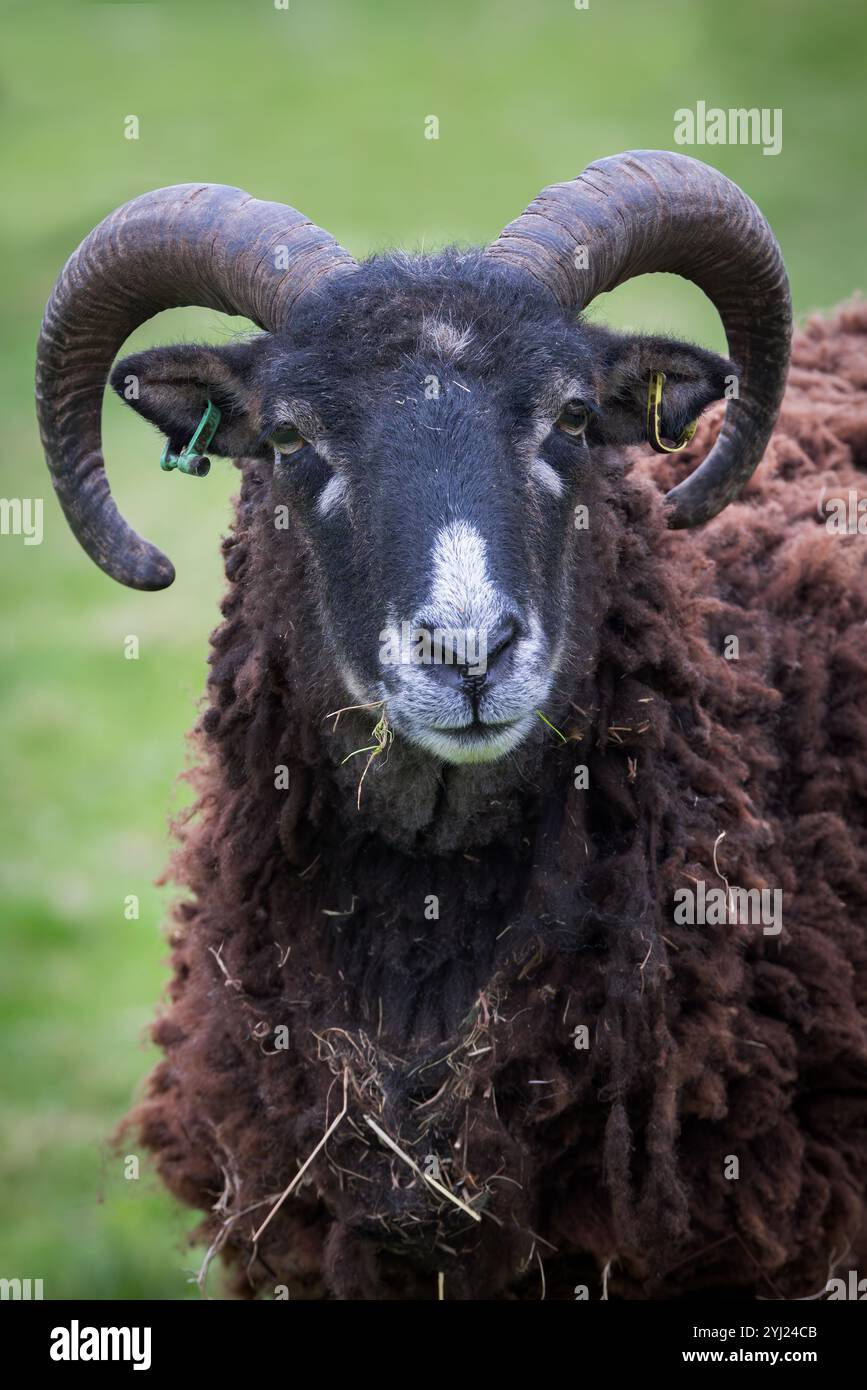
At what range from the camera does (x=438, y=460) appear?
4664mm

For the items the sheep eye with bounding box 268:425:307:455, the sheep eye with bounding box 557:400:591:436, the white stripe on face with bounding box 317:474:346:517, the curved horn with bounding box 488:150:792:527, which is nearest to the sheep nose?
the white stripe on face with bounding box 317:474:346:517

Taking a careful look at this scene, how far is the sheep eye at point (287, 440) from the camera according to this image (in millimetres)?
4953

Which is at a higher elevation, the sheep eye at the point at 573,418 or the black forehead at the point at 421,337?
the black forehead at the point at 421,337

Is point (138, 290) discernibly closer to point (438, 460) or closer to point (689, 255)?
point (438, 460)

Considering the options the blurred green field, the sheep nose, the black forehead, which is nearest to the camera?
the sheep nose

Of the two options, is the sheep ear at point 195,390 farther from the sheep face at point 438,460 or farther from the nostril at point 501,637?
the nostril at point 501,637

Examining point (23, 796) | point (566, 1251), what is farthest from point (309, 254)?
point (23, 796)

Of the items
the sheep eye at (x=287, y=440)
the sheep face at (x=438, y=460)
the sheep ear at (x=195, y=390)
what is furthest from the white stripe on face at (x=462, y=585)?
the sheep ear at (x=195, y=390)

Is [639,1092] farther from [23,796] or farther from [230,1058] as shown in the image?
[23,796]

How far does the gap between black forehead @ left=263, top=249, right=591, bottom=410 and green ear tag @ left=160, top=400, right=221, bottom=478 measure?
1.10 ft

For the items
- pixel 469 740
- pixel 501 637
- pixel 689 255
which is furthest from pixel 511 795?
pixel 689 255

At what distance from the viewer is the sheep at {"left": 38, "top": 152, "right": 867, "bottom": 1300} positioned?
491cm

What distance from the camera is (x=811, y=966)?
206 inches

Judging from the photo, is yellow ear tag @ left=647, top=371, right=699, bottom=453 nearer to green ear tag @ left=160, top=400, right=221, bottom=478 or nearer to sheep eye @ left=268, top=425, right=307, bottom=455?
sheep eye @ left=268, top=425, right=307, bottom=455
